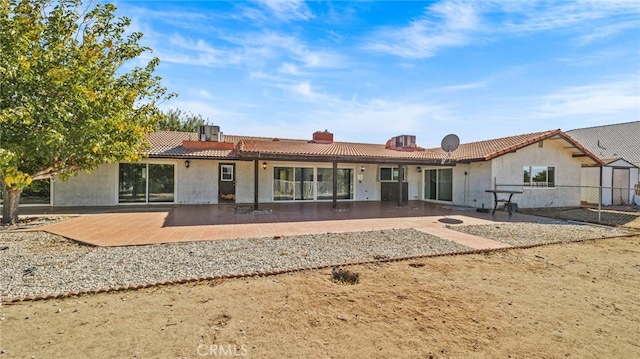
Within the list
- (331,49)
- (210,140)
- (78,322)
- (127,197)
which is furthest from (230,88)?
(78,322)

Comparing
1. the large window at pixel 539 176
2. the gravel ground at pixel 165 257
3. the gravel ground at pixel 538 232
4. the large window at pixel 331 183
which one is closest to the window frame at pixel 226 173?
the large window at pixel 331 183

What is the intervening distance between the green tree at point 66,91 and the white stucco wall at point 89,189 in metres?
4.36

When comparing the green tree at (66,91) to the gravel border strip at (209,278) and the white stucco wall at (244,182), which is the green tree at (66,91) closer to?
the gravel border strip at (209,278)

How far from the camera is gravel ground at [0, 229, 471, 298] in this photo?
4625 mm

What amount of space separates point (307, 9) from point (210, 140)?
9169mm

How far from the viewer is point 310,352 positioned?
2832 millimetres

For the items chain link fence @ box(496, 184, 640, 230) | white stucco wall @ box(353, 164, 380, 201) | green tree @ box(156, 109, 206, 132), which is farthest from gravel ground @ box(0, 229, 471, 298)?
green tree @ box(156, 109, 206, 132)

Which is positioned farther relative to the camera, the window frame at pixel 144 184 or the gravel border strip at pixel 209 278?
the window frame at pixel 144 184

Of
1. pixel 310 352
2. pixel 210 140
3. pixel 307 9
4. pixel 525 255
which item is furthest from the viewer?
pixel 210 140

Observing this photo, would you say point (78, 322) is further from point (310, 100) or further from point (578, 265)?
point (310, 100)

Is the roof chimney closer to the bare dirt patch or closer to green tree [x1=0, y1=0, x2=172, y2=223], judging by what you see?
green tree [x1=0, y1=0, x2=172, y2=223]

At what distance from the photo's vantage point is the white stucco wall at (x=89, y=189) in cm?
1343

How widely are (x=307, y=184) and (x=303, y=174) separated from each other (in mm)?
624

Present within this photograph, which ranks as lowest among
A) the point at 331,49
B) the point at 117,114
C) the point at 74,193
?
the point at 74,193
